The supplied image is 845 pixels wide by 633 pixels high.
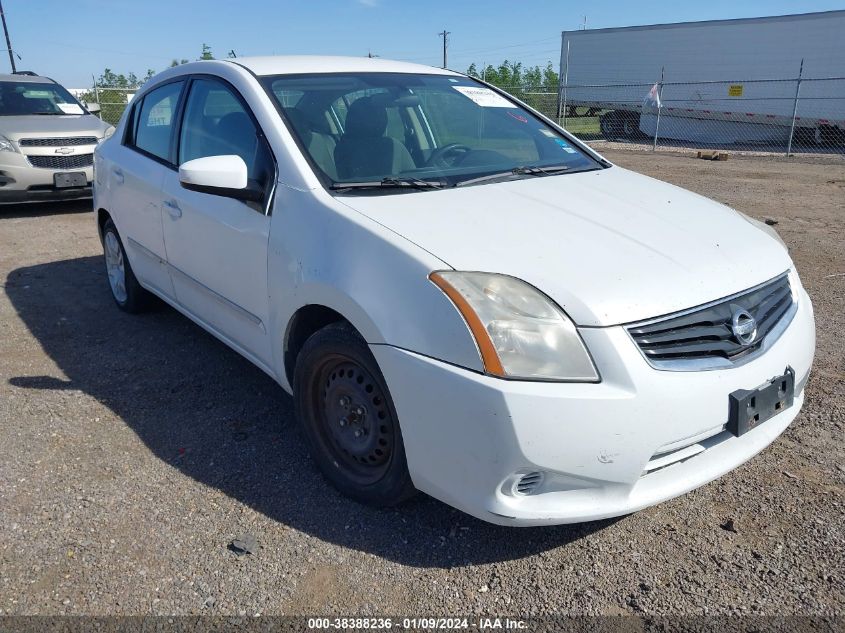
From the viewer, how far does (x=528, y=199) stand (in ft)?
9.56

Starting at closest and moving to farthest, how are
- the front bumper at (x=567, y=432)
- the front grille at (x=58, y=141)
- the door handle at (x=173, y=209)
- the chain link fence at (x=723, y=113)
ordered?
the front bumper at (x=567, y=432) < the door handle at (x=173, y=209) < the front grille at (x=58, y=141) < the chain link fence at (x=723, y=113)

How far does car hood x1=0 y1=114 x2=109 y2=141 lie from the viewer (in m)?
8.76

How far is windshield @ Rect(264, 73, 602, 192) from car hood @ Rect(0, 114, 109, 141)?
6.92m

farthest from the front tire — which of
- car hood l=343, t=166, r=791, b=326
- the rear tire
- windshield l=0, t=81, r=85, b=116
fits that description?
windshield l=0, t=81, r=85, b=116

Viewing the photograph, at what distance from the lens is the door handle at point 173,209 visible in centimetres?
370

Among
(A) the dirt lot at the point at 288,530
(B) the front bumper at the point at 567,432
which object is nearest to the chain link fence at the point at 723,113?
(A) the dirt lot at the point at 288,530

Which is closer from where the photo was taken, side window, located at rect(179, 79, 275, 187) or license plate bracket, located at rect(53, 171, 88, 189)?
side window, located at rect(179, 79, 275, 187)

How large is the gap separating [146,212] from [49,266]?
3.08 meters

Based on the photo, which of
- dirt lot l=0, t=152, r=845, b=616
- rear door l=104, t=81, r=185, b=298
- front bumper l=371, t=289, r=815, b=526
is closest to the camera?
front bumper l=371, t=289, r=815, b=526

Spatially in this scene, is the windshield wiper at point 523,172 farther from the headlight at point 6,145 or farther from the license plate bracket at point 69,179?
the headlight at point 6,145

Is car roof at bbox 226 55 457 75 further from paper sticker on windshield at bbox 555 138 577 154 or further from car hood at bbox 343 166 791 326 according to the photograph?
car hood at bbox 343 166 791 326

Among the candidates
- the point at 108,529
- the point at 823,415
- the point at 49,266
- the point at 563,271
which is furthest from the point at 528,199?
the point at 49,266

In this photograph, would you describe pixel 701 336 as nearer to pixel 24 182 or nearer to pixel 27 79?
pixel 24 182

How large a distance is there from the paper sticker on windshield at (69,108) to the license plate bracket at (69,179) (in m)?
1.71
